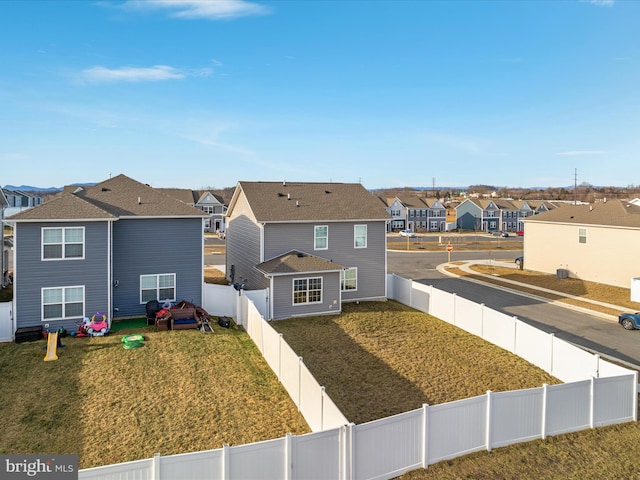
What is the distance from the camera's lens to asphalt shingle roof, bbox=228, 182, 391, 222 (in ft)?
→ 94.2

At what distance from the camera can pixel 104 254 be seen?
72.7 ft

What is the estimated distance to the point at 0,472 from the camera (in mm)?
9680

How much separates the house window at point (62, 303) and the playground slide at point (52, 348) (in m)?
2.36

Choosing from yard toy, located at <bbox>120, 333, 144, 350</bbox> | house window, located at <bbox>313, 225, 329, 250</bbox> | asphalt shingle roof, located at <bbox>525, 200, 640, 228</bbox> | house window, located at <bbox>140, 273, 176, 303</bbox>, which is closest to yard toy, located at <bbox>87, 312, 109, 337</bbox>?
yard toy, located at <bbox>120, 333, 144, 350</bbox>

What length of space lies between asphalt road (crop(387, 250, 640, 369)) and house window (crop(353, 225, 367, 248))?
8.86 m

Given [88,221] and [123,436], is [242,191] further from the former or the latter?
[123,436]

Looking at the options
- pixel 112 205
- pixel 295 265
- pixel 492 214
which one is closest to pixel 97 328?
pixel 112 205

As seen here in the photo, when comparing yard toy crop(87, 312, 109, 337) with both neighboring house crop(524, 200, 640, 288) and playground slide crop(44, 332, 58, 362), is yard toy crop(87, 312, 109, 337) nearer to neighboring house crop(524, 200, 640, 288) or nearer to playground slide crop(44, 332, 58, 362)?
playground slide crop(44, 332, 58, 362)

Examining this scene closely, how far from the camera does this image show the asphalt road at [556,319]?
70.1 feet

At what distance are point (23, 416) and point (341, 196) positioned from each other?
22885mm

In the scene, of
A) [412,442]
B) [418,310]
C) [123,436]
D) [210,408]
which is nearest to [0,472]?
[123,436]

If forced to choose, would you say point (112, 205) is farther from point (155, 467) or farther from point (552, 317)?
point (552, 317)

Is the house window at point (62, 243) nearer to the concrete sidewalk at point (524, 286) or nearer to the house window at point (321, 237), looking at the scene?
the house window at point (321, 237)

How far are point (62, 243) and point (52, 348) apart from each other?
17.6 feet
